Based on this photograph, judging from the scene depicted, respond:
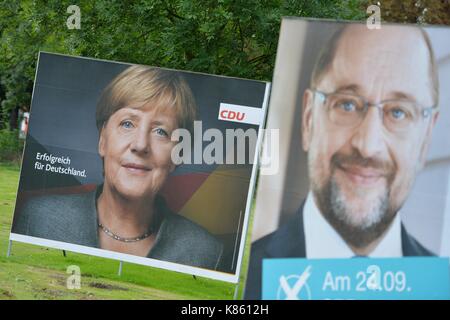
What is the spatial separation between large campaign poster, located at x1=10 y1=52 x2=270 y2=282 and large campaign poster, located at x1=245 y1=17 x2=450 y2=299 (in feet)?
9.95

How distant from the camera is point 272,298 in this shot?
26.0ft

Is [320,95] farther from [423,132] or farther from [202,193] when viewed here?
[202,193]

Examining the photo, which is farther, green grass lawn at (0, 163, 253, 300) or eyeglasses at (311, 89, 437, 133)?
green grass lawn at (0, 163, 253, 300)

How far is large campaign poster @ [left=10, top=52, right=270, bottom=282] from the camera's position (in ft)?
36.3

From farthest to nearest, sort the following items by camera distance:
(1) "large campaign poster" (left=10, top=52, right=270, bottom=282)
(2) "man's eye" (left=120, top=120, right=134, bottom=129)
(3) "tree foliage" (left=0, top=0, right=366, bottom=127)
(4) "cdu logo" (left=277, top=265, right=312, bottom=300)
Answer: (3) "tree foliage" (left=0, top=0, right=366, bottom=127) < (2) "man's eye" (left=120, top=120, right=134, bottom=129) < (1) "large campaign poster" (left=10, top=52, right=270, bottom=282) < (4) "cdu logo" (left=277, top=265, right=312, bottom=300)

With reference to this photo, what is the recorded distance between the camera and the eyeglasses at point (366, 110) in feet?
25.5

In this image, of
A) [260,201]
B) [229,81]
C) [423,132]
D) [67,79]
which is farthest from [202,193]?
[423,132]

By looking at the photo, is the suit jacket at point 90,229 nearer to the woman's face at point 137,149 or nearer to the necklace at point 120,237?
the necklace at point 120,237

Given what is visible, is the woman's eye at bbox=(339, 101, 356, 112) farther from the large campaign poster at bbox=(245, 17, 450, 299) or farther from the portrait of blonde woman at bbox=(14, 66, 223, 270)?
the portrait of blonde woman at bbox=(14, 66, 223, 270)

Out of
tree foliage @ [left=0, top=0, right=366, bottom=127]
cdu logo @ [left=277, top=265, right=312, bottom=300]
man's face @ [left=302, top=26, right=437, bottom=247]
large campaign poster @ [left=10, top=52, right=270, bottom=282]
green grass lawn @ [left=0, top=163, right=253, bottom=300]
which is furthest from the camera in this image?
tree foliage @ [left=0, top=0, right=366, bottom=127]

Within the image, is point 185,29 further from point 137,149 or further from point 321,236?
point 321,236

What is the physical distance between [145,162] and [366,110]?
13.5 feet

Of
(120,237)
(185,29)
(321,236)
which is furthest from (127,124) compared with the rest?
(185,29)

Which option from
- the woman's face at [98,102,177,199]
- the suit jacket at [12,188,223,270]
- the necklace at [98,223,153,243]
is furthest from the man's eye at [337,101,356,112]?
the necklace at [98,223,153,243]
